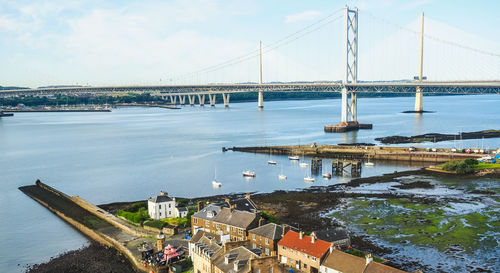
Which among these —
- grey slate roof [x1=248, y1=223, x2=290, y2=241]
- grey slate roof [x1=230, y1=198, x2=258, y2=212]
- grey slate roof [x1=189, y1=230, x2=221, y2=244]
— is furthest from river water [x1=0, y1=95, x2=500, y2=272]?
grey slate roof [x1=248, y1=223, x2=290, y2=241]

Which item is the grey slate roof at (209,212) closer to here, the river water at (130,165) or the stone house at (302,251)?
the stone house at (302,251)

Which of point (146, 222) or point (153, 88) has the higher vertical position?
point (153, 88)

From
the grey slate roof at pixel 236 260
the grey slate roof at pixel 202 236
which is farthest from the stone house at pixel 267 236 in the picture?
the grey slate roof at pixel 236 260

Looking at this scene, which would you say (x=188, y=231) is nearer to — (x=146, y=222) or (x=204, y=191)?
(x=146, y=222)

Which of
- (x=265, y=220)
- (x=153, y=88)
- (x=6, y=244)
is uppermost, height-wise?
(x=153, y=88)

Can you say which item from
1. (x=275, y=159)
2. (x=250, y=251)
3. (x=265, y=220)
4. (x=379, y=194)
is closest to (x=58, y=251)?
(x=265, y=220)

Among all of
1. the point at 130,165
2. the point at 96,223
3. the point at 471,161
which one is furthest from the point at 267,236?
the point at 130,165
